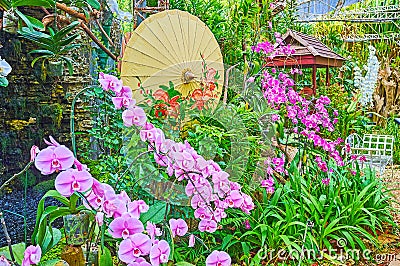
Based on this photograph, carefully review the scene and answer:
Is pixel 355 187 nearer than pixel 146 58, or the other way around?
pixel 146 58

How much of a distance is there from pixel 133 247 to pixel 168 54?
1.77 meters

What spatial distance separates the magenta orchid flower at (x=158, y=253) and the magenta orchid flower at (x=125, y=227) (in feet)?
0.15

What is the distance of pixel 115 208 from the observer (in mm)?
773

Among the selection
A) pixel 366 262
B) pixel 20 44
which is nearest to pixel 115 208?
pixel 366 262

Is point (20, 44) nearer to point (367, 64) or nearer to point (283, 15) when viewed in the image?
point (283, 15)

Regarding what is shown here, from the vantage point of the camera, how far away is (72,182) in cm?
71

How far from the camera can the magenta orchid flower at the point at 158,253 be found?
0.76 meters

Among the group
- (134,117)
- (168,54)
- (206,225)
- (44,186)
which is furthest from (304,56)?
(134,117)

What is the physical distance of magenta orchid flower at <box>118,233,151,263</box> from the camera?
0.74 metres

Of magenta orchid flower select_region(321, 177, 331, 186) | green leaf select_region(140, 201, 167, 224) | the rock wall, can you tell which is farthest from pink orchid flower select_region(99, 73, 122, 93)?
the rock wall

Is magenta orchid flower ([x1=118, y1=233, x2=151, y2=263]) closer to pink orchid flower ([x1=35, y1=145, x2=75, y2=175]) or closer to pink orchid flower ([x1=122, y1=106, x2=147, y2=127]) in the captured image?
pink orchid flower ([x1=35, y1=145, x2=75, y2=175])

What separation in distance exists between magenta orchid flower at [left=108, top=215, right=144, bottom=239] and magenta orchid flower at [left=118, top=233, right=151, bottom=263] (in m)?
0.01

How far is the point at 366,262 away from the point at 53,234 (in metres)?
1.81

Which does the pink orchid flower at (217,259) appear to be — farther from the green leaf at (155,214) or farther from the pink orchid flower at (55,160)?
the green leaf at (155,214)
